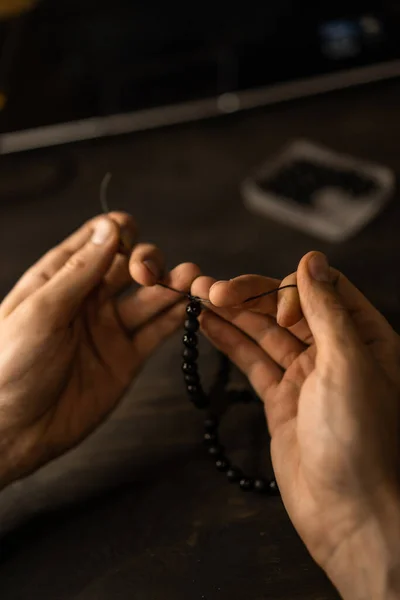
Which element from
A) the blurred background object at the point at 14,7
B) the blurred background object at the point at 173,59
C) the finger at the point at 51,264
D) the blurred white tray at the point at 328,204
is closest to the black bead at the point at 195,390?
the finger at the point at 51,264

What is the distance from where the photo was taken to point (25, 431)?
26.5 inches

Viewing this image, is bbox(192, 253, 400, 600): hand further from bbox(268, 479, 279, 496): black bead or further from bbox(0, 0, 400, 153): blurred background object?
bbox(0, 0, 400, 153): blurred background object

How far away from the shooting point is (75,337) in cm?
73

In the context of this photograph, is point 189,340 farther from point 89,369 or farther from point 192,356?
point 89,369

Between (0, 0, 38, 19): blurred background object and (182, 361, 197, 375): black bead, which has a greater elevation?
(0, 0, 38, 19): blurred background object

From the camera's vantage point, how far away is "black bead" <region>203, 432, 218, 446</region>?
2.29ft

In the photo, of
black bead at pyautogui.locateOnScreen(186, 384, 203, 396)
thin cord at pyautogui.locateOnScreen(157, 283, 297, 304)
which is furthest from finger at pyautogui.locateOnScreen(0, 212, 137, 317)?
black bead at pyautogui.locateOnScreen(186, 384, 203, 396)

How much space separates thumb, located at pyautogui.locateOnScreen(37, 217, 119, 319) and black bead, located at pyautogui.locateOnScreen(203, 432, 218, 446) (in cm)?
22

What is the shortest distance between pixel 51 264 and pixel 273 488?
40 cm

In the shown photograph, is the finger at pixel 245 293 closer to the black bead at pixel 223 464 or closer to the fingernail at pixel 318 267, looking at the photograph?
the fingernail at pixel 318 267

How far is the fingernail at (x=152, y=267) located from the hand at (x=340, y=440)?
69 mm

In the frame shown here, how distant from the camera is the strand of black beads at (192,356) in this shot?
68cm

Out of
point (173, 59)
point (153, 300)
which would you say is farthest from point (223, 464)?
point (173, 59)

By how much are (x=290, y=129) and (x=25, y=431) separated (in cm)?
84
